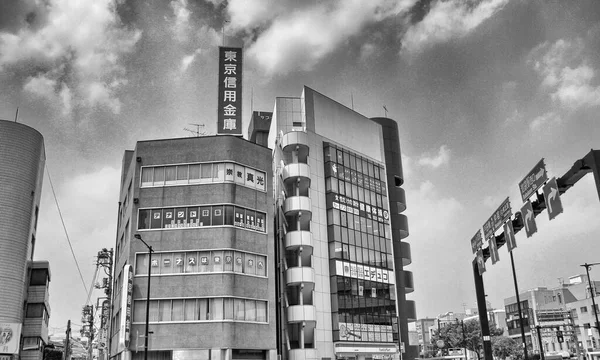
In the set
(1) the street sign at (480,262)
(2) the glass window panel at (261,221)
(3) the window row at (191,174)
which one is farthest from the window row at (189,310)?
(1) the street sign at (480,262)

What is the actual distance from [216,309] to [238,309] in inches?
73.9

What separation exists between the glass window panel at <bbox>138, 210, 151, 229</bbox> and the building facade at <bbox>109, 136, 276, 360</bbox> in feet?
0.28

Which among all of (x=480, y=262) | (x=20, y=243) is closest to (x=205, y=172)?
(x=480, y=262)

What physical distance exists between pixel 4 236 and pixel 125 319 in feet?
170

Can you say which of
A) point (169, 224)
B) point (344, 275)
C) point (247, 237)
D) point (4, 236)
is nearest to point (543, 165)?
point (247, 237)

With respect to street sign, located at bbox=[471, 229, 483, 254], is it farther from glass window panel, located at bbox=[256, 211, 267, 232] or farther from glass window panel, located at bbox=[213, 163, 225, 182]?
glass window panel, located at bbox=[213, 163, 225, 182]

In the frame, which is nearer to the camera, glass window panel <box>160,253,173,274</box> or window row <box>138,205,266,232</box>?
glass window panel <box>160,253,173,274</box>

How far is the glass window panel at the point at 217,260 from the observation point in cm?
4529

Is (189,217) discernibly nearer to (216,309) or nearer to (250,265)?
(250,265)

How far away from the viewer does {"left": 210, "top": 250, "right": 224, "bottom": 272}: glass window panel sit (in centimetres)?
4529

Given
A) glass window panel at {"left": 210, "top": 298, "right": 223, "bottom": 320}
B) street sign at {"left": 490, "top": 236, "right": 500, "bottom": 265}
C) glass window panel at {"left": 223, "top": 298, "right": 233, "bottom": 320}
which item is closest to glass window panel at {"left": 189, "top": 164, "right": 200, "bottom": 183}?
glass window panel at {"left": 210, "top": 298, "right": 223, "bottom": 320}

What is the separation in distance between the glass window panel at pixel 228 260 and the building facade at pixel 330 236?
7885 millimetres

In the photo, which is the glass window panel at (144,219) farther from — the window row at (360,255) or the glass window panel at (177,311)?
the window row at (360,255)

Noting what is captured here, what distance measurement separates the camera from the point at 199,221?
4672cm
